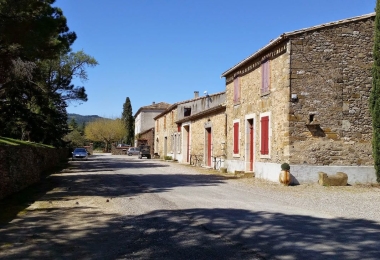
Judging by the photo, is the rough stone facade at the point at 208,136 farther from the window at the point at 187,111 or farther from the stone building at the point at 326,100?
the stone building at the point at 326,100

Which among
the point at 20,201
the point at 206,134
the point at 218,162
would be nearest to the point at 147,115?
the point at 206,134

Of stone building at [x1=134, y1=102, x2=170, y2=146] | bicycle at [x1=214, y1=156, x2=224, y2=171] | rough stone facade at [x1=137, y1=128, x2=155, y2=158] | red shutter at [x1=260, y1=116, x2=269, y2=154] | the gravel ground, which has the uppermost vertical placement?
stone building at [x1=134, y1=102, x2=170, y2=146]

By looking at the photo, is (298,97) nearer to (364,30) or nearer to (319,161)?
(319,161)

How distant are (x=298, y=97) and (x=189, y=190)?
5.56m

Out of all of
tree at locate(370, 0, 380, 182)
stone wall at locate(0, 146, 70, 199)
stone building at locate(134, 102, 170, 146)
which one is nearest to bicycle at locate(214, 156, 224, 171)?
tree at locate(370, 0, 380, 182)

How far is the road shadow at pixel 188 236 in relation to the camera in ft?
19.5

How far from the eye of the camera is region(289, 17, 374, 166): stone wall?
15906 millimetres

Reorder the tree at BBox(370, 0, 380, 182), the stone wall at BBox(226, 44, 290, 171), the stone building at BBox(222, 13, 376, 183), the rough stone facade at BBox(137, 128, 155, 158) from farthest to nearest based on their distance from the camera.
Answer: the rough stone facade at BBox(137, 128, 155, 158) → the stone wall at BBox(226, 44, 290, 171) → the stone building at BBox(222, 13, 376, 183) → the tree at BBox(370, 0, 380, 182)

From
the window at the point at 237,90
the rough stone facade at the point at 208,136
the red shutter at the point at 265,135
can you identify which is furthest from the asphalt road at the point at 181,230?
the rough stone facade at the point at 208,136

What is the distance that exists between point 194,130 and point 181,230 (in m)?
25.8

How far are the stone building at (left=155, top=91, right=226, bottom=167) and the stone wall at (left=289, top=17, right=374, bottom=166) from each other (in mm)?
9183

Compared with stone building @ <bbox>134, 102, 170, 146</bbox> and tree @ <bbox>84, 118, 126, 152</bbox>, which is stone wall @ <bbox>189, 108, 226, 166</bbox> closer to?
stone building @ <bbox>134, 102, 170, 146</bbox>

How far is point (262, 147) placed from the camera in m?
Answer: 18.6

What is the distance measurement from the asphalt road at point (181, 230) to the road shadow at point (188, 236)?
14 mm
